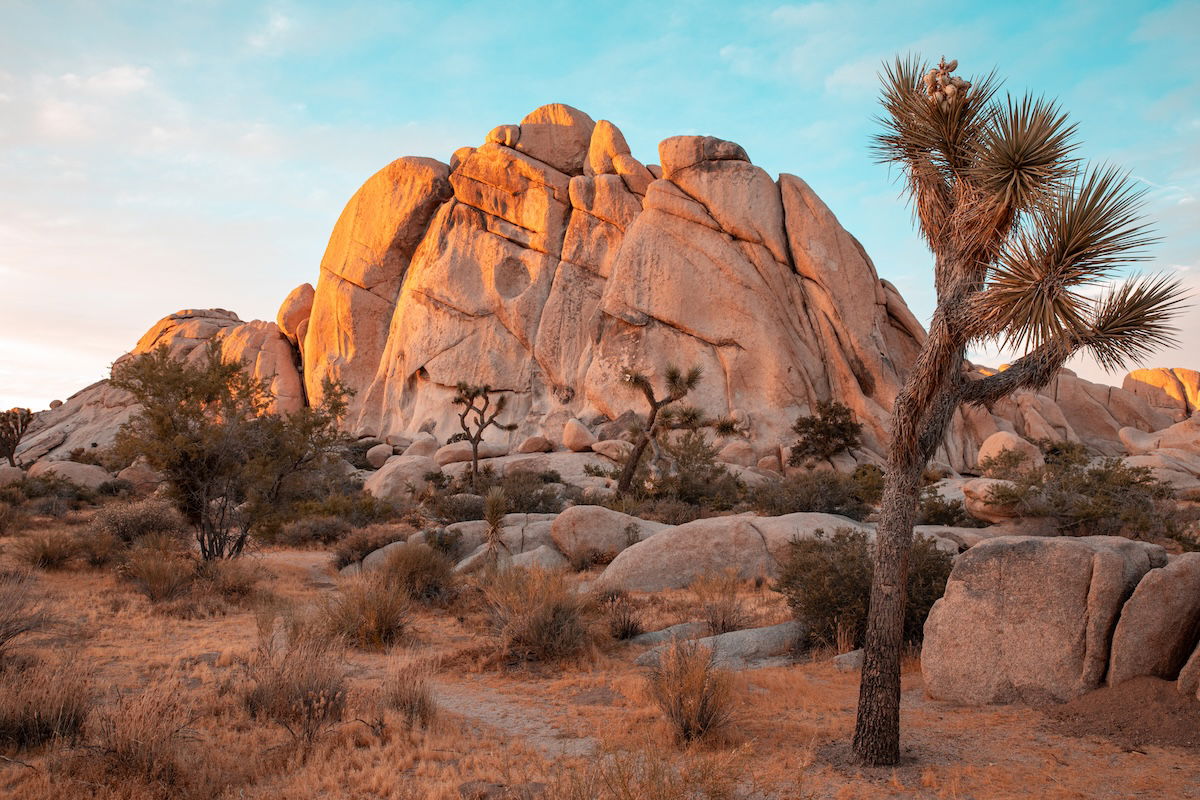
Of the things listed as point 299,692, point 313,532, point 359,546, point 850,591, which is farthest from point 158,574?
point 850,591

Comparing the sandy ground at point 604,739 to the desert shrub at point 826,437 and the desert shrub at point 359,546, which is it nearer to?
the desert shrub at point 359,546

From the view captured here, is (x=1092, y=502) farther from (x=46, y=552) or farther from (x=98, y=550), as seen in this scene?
(x=46, y=552)

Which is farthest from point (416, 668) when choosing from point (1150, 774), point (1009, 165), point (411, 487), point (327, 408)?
point (411, 487)

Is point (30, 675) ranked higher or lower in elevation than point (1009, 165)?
lower

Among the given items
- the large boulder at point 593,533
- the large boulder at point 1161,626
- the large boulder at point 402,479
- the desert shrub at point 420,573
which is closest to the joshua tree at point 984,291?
the large boulder at point 1161,626

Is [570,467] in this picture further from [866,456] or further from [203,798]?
[203,798]

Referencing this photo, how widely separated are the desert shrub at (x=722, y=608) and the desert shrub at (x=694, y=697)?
3421mm

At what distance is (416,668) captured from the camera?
24.2 feet

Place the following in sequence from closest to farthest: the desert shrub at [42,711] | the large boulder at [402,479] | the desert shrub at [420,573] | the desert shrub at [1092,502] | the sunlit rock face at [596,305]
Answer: the desert shrub at [42,711] → the desert shrub at [420,573] → the desert shrub at [1092,502] → the large boulder at [402,479] → the sunlit rock face at [596,305]

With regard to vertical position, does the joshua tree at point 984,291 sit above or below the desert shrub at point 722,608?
above

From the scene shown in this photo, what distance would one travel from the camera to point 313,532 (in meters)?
19.3

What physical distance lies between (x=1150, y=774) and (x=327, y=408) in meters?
16.0

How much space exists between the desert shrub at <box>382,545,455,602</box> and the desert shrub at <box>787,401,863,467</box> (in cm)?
2309

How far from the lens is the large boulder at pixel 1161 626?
20.2 ft
